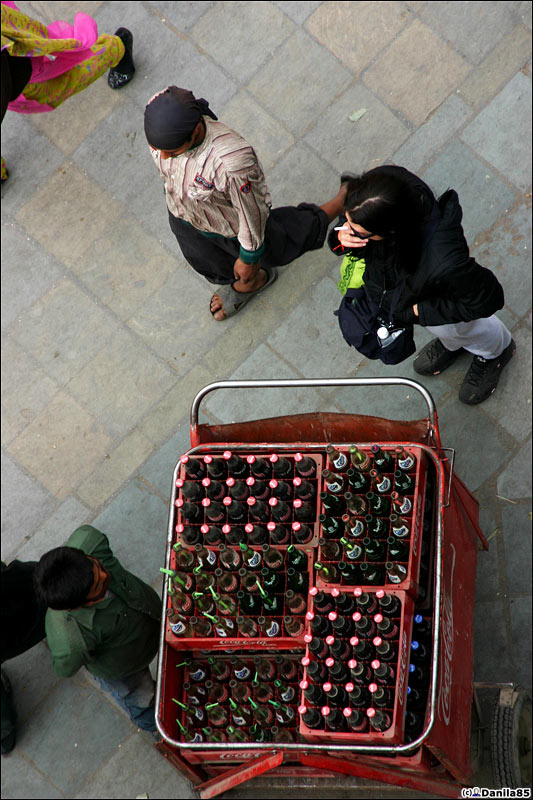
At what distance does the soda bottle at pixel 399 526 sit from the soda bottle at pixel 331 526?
26 cm

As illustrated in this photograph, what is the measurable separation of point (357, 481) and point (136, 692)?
2017mm

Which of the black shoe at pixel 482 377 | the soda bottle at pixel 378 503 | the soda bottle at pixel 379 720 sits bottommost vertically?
the black shoe at pixel 482 377

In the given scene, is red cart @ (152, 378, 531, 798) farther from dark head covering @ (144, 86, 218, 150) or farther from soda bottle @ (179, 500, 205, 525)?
dark head covering @ (144, 86, 218, 150)

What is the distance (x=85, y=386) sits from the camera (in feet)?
18.6

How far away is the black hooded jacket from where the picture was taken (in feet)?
11.2

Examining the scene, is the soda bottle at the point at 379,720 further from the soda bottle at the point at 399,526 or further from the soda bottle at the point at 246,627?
the soda bottle at the point at 399,526

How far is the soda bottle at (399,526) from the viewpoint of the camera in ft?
11.6

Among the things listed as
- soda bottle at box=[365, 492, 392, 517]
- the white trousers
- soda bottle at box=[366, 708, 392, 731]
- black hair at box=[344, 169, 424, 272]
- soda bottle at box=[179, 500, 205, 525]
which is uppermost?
black hair at box=[344, 169, 424, 272]

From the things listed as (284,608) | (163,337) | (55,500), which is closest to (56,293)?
(163,337)

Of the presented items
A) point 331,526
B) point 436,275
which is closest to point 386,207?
point 436,275

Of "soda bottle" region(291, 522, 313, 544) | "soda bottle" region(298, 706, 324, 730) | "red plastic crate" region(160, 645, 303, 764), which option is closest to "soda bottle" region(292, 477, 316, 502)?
"soda bottle" region(291, 522, 313, 544)

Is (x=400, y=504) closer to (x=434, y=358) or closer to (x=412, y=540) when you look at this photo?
(x=412, y=540)

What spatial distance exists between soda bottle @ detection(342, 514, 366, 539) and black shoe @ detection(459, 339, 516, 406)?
1.76m

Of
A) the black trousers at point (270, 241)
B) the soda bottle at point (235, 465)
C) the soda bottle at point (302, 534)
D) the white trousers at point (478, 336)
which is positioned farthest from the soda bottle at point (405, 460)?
the black trousers at point (270, 241)
